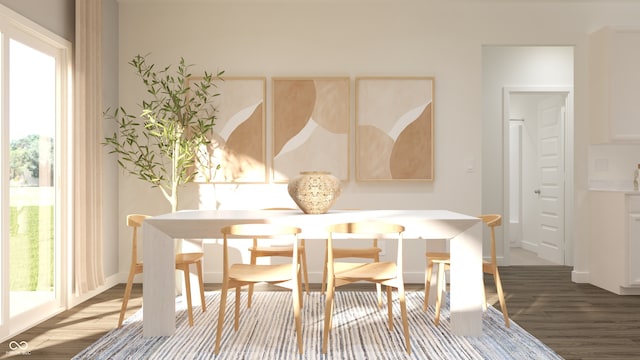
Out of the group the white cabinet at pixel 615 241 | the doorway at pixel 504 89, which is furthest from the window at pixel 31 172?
the white cabinet at pixel 615 241

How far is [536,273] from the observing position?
19.2 feet

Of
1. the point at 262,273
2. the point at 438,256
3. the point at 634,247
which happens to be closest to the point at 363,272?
the point at 262,273

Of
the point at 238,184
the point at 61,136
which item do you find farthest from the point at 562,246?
the point at 61,136

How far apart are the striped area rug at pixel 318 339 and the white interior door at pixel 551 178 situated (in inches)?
124

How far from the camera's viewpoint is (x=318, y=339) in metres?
3.31

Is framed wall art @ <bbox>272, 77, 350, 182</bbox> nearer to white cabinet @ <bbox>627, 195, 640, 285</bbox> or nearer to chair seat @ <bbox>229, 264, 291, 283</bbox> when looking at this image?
chair seat @ <bbox>229, 264, 291, 283</bbox>

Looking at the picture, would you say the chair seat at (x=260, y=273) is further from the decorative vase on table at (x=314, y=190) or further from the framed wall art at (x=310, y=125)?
the framed wall art at (x=310, y=125)

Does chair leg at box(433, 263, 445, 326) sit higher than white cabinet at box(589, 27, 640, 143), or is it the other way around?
white cabinet at box(589, 27, 640, 143)

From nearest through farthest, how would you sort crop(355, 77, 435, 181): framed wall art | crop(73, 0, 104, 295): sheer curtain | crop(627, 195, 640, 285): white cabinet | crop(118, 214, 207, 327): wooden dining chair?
crop(118, 214, 207, 327): wooden dining chair < crop(73, 0, 104, 295): sheer curtain < crop(627, 195, 640, 285): white cabinet < crop(355, 77, 435, 181): framed wall art

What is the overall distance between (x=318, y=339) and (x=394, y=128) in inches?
103

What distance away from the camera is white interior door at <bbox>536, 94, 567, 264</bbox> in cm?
664

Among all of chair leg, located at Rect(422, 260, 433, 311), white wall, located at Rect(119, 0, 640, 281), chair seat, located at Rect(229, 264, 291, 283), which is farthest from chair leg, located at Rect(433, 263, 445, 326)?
white wall, located at Rect(119, 0, 640, 281)

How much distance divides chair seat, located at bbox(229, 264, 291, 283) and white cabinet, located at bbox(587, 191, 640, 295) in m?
3.21

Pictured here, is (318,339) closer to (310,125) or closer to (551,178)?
(310,125)
